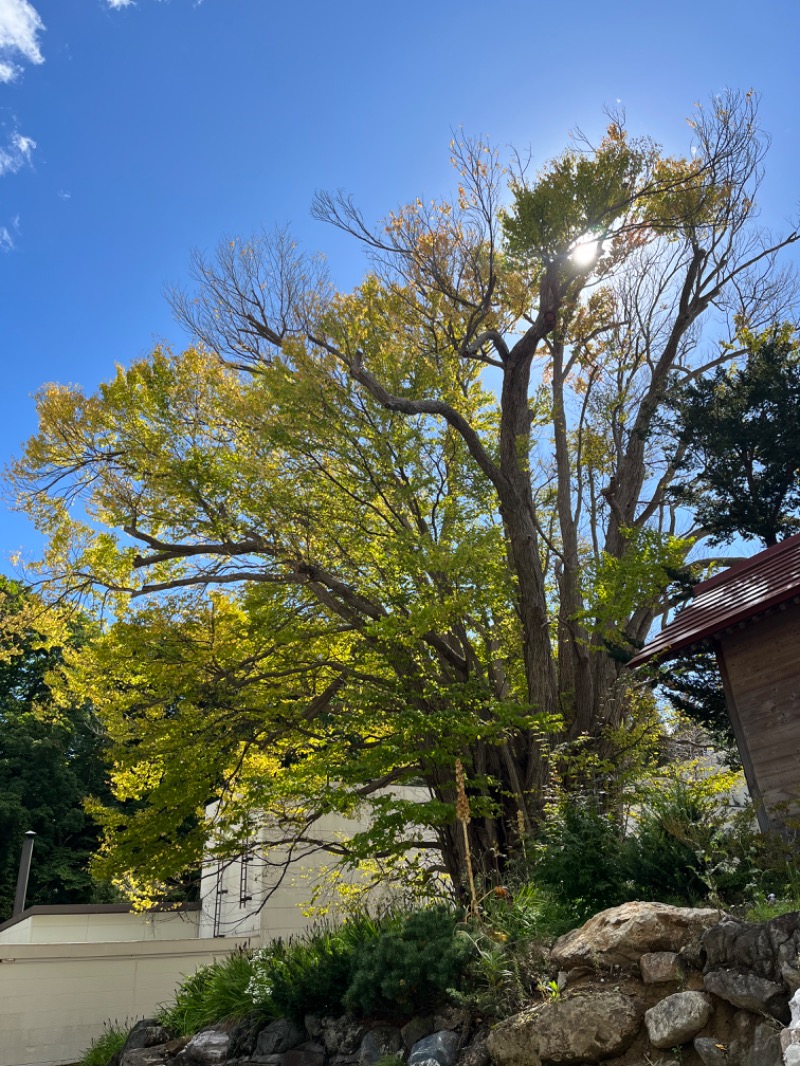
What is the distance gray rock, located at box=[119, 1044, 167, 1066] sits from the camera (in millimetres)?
8258

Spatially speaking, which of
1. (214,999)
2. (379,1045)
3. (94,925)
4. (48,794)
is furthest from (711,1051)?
(48,794)

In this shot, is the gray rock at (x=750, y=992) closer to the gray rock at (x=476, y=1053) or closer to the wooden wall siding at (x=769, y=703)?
the gray rock at (x=476, y=1053)

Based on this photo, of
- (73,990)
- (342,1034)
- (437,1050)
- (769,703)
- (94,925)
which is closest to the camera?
(437,1050)

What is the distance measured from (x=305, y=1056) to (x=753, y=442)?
336 inches

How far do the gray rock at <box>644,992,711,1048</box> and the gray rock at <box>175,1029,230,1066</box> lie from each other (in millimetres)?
4445

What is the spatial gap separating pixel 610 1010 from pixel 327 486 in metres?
8.25

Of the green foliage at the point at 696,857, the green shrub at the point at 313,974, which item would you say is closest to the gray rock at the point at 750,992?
the green foliage at the point at 696,857

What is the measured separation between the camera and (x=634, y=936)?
207 inches

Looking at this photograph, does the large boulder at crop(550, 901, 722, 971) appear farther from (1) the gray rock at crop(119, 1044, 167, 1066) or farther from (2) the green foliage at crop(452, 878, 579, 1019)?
(1) the gray rock at crop(119, 1044, 167, 1066)

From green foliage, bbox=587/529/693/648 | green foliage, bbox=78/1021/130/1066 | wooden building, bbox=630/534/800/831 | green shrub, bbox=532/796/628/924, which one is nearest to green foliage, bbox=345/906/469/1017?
green shrub, bbox=532/796/628/924

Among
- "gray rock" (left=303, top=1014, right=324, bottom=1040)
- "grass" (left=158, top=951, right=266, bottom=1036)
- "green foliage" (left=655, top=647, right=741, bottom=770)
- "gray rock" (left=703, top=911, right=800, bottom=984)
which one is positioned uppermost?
"green foliage" (left=655, top=647, right=741, bottom=770)

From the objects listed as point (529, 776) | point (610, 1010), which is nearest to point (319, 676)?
point (529, 776)

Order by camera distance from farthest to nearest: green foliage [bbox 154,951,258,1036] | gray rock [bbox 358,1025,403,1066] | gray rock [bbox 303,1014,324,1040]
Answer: green foliage [bbox 154,951,258,1036]
gray rock [bbox 303,1014,324,1040]
gray rock [bbox 358,1025,403,1066]

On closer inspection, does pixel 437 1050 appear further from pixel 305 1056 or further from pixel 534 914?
pixel 305 1056
